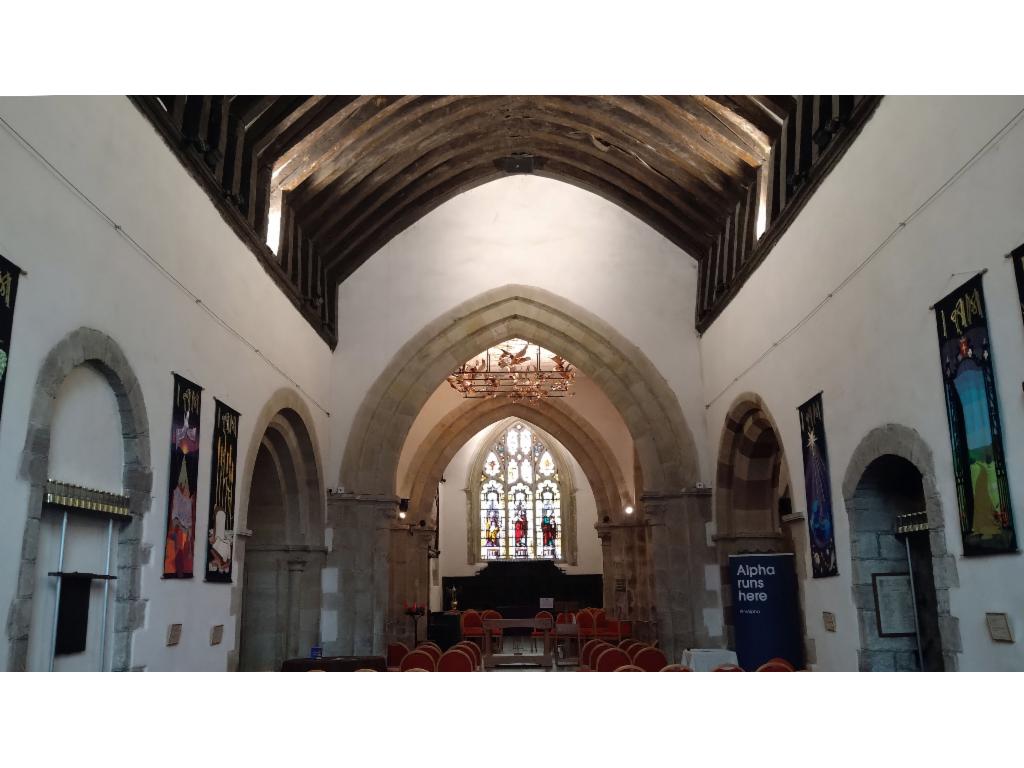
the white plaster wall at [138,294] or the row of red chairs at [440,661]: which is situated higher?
the white plaster wall at [138,294]

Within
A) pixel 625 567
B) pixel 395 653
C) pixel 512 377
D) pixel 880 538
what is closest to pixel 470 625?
pixel 625 567

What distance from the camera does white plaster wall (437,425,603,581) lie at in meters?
21.4

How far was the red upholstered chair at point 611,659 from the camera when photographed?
7867 millimetres

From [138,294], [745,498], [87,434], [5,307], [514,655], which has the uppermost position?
[138,294]

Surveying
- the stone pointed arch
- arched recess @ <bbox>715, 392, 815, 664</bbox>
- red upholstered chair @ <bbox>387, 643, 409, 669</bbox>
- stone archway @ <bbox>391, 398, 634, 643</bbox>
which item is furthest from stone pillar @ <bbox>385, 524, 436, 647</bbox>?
arched recess @ <bbox>715, 392, 815, 664</bbox>

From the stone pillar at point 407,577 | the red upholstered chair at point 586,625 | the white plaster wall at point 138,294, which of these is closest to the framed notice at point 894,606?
the white plaster wall at point 138,294

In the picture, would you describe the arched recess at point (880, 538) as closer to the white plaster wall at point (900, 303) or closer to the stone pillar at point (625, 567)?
the white plaster wall at point (900, 303)

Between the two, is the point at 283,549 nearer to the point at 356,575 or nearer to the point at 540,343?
the point at 356,575

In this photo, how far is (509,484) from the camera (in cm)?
2234

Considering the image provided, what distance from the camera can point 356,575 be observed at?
10.5 meters

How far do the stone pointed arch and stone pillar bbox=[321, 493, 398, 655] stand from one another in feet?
0.81

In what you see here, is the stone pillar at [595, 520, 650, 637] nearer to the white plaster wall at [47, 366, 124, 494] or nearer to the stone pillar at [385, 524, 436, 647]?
the stone pillar at [385, 524, 436, 647]

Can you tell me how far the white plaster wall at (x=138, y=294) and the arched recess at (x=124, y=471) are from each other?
0.06m

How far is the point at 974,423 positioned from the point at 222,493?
18.0ft
